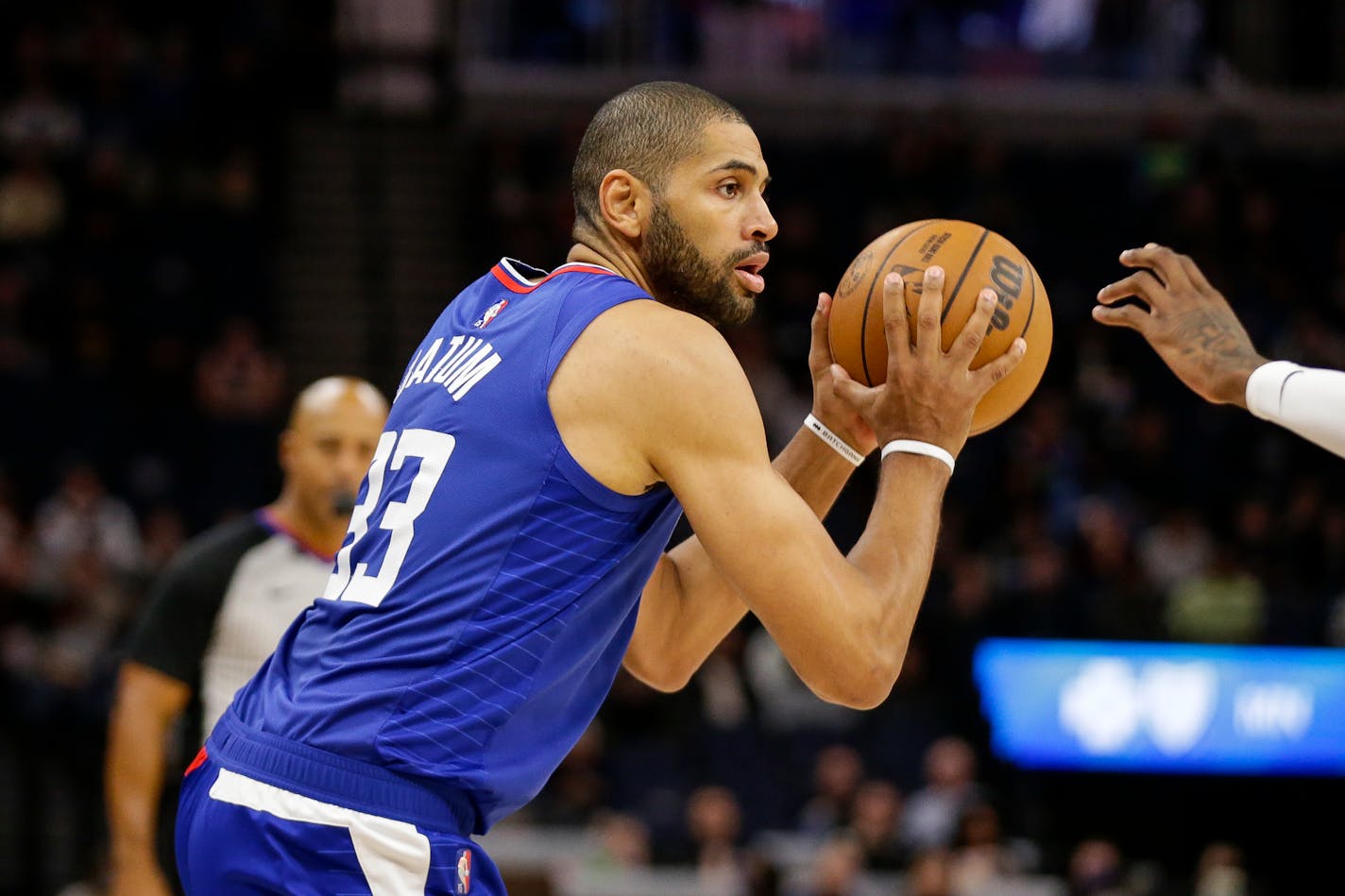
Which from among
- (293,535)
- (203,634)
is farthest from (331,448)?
(203,634)

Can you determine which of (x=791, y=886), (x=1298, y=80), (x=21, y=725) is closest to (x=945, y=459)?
(x=791, y=886)

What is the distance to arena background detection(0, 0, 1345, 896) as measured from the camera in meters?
12.1

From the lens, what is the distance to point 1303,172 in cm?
1877

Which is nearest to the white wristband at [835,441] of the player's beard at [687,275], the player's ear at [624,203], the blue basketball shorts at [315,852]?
the player's beard at [687,275]

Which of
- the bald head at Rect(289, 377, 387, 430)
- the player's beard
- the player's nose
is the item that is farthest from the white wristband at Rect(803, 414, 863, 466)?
the bald head at Rect(289, 377, 387, 430)

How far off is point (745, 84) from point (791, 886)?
Answer: 10.9 m

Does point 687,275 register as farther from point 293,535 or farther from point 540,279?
point 293,535

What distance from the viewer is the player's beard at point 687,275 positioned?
3.23 meters

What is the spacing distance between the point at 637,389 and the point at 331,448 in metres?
3.01

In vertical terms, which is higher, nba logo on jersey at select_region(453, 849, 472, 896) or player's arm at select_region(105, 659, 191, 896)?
nba logo on jersey at select_region(453, 849, 472, 896)

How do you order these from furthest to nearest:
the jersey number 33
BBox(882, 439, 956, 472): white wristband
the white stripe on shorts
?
BBox(882, 439, 956, 472): white wristband, the jersey number 33, the white stripe on shorts

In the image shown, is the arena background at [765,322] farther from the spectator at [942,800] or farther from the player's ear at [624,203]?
the player's ear at [624,203]

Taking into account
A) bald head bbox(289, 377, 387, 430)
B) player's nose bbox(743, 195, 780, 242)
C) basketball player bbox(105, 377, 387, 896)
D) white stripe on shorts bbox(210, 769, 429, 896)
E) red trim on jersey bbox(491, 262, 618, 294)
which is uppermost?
player's nose bbox(743, 195, 780, 242)

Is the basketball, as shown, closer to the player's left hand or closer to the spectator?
the player's left hand
